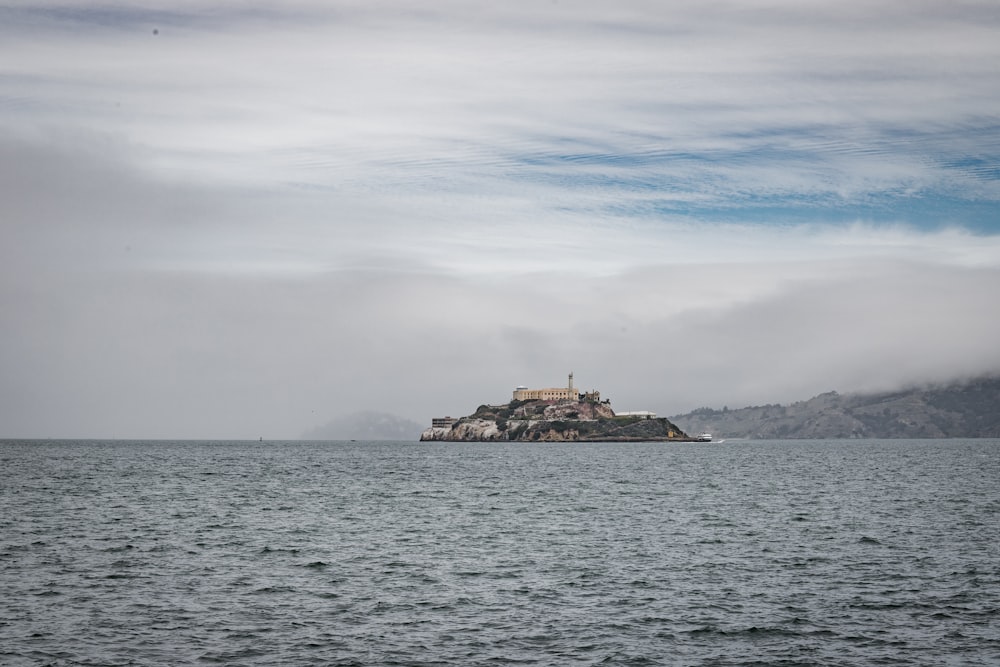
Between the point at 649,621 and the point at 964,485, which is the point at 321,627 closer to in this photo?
the point at 649,621

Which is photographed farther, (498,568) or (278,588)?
(498,568)

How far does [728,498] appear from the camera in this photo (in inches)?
3969

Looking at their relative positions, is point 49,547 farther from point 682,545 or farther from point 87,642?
point 682,545

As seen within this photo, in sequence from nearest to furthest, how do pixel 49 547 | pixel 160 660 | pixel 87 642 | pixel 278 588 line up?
pixel 160 660, pixel 87 642, pixel 278 588, pixel 49 547

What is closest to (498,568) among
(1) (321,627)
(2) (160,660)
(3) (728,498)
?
(1) (321,627)

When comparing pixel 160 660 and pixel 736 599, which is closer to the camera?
pixel 160 660

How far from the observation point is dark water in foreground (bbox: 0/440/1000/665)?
3475 centimetres

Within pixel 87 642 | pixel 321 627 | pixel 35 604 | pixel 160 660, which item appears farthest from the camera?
pixel 35 604

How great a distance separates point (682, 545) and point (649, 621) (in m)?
23.6

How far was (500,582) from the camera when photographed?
158ft

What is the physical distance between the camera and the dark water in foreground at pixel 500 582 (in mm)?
34750

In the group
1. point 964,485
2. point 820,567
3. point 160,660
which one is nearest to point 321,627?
point 160,660

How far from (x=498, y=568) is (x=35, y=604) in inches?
933

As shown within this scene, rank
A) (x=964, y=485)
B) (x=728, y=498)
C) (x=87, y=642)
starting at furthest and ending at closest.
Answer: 1. (x=964, y=485)
2. (x=728, y=498)
3. (x=87, y=642)
